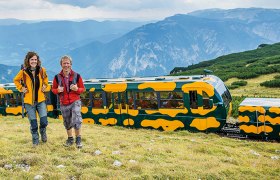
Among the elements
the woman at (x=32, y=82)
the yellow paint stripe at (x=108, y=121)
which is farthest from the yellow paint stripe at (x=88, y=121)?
the woman at (x=32, y=82)

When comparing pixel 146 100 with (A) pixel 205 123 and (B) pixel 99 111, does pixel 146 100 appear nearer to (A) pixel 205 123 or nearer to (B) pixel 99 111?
(B) pixel 99 111

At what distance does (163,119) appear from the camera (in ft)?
57.8

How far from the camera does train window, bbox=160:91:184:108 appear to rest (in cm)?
1700

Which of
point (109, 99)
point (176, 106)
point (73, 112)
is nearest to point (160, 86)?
point (176, 106)

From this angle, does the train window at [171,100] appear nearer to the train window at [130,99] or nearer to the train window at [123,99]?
the train window at [130,99]

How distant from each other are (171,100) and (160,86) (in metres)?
0.96

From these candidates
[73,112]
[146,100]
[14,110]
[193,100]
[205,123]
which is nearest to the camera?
[73,112]

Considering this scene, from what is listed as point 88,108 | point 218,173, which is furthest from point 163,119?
point 218,173

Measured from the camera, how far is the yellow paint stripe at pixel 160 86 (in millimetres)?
17141

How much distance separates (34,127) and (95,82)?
10.8 m

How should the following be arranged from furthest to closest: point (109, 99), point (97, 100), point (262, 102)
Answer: point (97, 100) → point (109, 99) → point (262, 102)

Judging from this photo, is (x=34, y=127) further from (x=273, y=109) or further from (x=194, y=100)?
(x=273, y=109)

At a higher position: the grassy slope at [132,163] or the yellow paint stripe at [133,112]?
the yellow paint stripe at [133,112]

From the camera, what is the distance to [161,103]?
17609 millimetres
